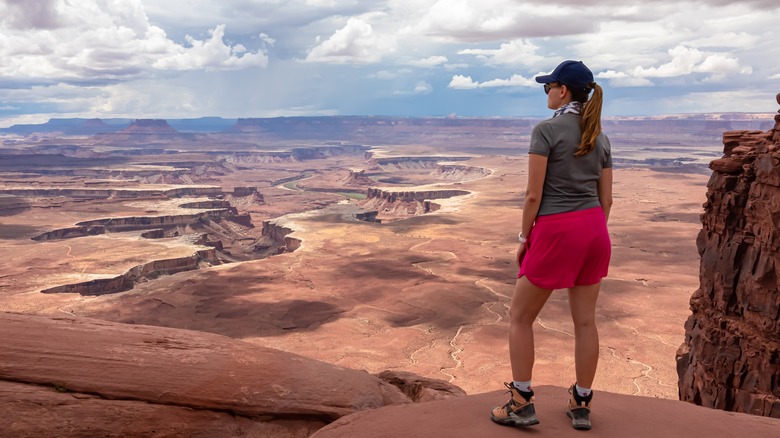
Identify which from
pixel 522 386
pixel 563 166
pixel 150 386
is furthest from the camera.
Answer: pixel 150 386

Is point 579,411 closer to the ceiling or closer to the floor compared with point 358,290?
closer to the ceiling

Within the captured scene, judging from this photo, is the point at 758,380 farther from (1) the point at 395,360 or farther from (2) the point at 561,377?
(1) the point at 395,360

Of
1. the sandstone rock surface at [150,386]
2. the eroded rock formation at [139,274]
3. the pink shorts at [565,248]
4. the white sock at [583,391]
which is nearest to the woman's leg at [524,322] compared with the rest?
the pink shorts at [565,248]

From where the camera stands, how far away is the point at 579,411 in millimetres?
5418

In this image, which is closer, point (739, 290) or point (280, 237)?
point (739, 290)

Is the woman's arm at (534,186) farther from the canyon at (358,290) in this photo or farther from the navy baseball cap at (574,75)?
the canyon at (358,290)

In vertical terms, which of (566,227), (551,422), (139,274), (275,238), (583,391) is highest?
(566,227)

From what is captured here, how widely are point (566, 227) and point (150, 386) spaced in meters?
4.37

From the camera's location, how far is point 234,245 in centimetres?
8538

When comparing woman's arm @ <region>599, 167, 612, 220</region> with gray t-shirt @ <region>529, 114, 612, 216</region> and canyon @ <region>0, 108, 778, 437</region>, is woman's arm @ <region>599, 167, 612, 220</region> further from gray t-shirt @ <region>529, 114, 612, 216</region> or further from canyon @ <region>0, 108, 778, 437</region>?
canyon @ <region>0, 108, 778, 437</region>

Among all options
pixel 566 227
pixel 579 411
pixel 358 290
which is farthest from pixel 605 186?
pixel 358 290

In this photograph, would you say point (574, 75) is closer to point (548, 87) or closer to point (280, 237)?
point (548, 87)

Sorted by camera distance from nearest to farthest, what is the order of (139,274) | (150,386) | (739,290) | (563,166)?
1. (563,166)
2. (150,386)
3. (739,290)
4. (139,274)

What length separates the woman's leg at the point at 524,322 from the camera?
17.8ft
